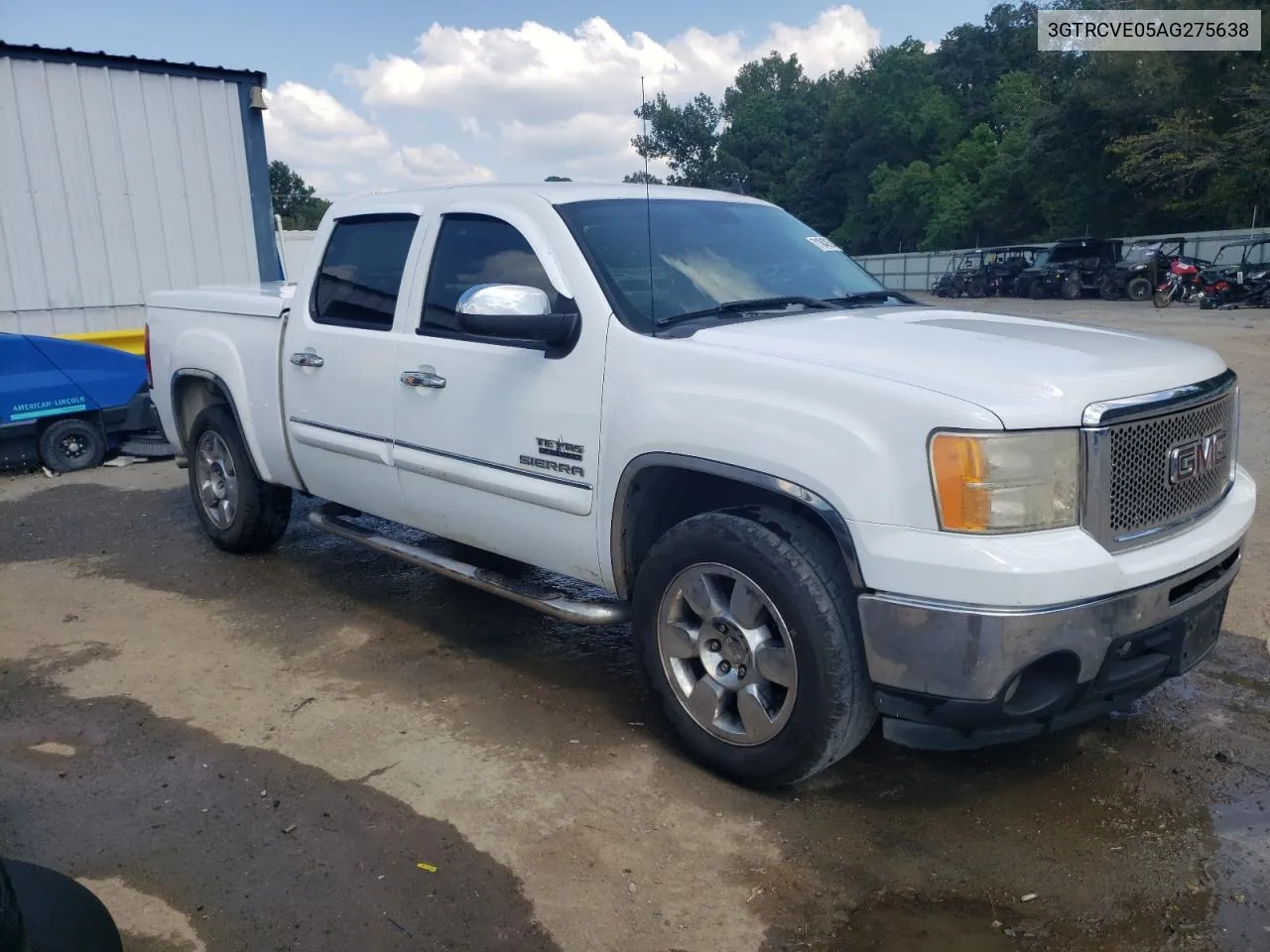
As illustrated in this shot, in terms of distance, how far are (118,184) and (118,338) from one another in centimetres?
151

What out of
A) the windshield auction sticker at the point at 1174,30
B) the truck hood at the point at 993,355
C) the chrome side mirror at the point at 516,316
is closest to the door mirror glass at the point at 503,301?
the chrome side mirror at the point at 516,316

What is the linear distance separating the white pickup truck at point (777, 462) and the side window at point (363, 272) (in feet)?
0.07

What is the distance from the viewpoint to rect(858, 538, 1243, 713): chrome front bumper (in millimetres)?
2748

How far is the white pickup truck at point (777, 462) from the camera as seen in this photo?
280 centimetres

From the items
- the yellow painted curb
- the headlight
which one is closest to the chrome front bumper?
the headlight

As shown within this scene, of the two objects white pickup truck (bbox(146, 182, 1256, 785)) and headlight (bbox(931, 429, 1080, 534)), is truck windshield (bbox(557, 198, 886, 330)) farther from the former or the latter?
headlight (bbox(931, 429, 1080, 534))

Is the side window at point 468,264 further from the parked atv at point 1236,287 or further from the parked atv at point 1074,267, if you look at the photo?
the parked atv at point 1074,267

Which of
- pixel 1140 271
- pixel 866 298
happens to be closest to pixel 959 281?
pixel 1140 271

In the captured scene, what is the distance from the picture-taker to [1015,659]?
9.09 ft

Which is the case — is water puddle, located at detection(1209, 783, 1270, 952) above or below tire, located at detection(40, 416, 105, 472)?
below

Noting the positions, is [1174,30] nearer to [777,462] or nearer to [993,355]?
[993,355]

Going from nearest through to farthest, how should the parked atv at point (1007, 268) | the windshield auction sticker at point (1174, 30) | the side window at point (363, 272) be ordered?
1. the side window at point (363, 272)
2. the windshield auction sticker at point (1174, 30)
3. the parked atv at point (1007, 268)

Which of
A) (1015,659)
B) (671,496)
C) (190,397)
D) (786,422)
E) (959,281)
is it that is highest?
(786,422)

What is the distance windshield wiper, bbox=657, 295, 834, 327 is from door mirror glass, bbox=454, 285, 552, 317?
430mm
